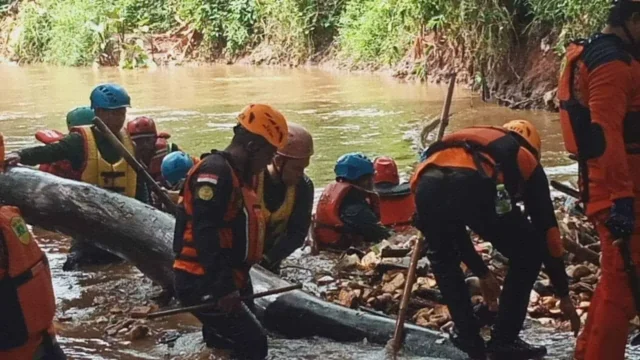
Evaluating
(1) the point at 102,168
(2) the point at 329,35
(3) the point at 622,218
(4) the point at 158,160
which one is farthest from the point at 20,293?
(2) the point at 329,35

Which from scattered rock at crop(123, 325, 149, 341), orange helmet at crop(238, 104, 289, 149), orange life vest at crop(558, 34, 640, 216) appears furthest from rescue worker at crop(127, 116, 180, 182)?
orange life vest at crop(558, 34, 640, 216)

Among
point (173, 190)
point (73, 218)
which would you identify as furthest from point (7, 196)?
point (173, 190)

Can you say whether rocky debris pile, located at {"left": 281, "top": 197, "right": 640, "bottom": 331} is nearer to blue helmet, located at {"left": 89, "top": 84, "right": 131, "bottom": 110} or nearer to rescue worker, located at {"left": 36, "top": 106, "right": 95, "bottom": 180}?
blue helmet, located at {"left": 89, "top": 84, "right": 131, "bottom": 110}

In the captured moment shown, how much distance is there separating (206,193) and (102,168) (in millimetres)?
3078

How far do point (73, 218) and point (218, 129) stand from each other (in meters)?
7.98

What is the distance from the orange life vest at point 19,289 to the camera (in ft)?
11.6

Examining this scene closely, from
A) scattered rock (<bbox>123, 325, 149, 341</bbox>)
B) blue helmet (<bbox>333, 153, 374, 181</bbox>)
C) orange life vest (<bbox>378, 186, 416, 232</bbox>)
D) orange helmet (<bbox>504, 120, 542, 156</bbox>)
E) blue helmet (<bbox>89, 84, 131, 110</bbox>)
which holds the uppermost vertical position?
orange helmet (<bbox>504, 120, 542, 156</bbox>)

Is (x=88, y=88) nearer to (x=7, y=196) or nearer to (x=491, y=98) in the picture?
(x=491, y=98)

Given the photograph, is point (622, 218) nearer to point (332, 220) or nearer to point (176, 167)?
point (332, 220)

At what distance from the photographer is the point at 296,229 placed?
6250mm

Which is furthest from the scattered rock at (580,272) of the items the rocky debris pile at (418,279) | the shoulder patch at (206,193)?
the shoulder patch at (206,193)

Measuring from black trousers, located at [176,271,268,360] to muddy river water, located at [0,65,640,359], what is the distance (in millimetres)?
162

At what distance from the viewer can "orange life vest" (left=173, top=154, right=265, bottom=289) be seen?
15.2 ft

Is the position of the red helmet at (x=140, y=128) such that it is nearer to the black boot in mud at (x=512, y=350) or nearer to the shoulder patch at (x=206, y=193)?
the shoulder patch at (x=206, y=193)
